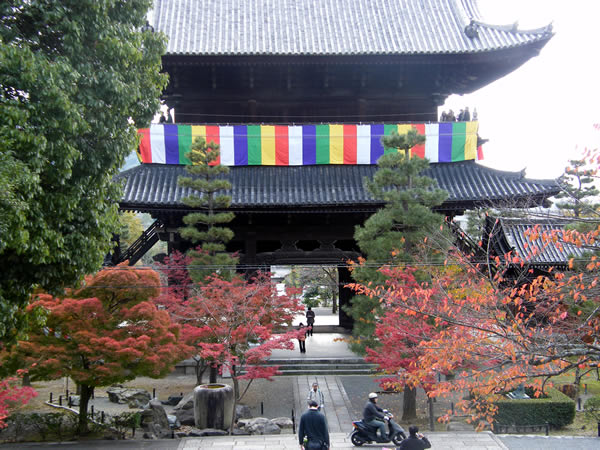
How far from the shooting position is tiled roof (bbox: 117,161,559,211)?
17.8m

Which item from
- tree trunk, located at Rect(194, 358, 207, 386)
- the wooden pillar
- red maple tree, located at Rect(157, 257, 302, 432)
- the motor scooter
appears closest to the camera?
the motor scooter

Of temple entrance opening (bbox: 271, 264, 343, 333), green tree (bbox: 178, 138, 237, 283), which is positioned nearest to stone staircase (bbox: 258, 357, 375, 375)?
green tree (bbox: 178, 138, 237, 283)

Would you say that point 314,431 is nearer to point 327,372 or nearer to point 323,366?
point 327,372

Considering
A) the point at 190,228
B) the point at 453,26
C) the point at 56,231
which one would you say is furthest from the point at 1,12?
the point at 453,26

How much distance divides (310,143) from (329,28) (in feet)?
15.4

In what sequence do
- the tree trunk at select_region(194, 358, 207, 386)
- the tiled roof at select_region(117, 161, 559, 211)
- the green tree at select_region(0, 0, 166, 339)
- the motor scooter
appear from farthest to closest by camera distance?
the tiled roof at select_region(117, 161, 559, 211) → the tree trunk at select_region(194, 358, 207, 386) → the motor scooter → the green tree at select_region(0, 0, 166, 339)

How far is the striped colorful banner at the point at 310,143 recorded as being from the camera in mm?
19234

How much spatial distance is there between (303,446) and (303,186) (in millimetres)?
11187

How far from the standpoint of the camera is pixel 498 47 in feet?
59.3

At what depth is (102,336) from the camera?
1213 cm

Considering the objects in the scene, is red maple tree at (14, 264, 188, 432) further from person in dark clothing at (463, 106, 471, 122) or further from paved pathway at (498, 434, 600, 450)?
person in dark clothing at (463, 106, 471, 122)

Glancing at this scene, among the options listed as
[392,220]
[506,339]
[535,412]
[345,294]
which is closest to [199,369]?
[392,220]

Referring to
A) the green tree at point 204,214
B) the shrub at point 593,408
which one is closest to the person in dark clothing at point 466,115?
the green tree at point 204,214

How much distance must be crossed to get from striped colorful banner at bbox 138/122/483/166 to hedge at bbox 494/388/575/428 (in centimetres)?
917
